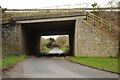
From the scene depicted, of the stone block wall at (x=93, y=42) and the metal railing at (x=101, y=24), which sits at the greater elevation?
the metal railing at (x=101, y=24)

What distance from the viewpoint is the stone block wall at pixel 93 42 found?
3078cm

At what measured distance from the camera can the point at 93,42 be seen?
3133cm

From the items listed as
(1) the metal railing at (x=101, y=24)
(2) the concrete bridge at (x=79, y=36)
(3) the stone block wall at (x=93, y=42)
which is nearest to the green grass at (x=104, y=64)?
(3) the stone block wall at (x=93, y=42)

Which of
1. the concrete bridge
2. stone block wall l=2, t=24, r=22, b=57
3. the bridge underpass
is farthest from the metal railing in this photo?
stone block wall l=2, t=24, r=22, b=57

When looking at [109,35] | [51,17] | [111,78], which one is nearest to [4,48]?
[51,17]

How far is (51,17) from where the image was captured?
33312mm

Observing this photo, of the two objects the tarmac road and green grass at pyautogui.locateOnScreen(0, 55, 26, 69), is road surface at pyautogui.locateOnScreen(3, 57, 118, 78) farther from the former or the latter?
green grass at pyautogui.locateOnScreen(0, 55, 26, 69)

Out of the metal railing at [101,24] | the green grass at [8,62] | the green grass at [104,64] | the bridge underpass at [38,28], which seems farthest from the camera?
the bridge underpass at [38,28]

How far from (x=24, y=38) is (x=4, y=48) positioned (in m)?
3.91

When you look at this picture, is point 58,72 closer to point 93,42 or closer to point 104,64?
point 104,64

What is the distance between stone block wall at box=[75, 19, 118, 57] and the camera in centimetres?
3078

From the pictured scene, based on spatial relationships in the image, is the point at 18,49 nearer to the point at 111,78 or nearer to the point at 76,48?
the point at 76,48

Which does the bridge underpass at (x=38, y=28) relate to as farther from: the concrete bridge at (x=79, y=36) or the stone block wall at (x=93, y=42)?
the stone block wall at (x=93, y=42)

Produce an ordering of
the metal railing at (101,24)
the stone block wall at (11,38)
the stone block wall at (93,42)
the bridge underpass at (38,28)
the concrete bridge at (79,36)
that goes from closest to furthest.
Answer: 1. the stone block wall at (93,42)
2. the concrete bridge at (79,36)
3. the metal railing at (101,24)
4. the stone block wall at (11,38)
5. the bridge underpass at (38,28)
